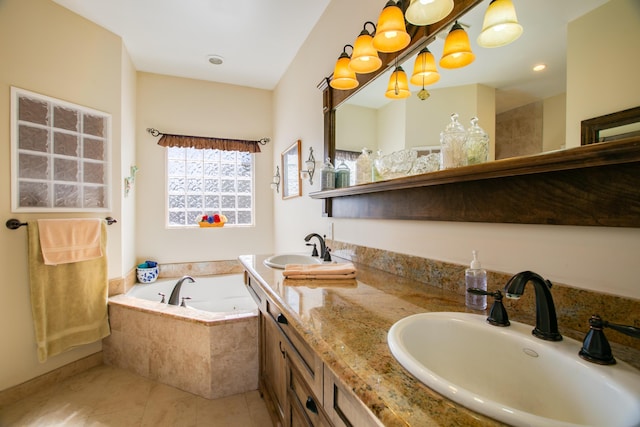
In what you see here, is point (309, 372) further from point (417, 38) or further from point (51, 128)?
point (51, 128)

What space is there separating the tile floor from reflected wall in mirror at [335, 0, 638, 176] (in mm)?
1864

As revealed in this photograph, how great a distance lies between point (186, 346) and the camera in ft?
6.25

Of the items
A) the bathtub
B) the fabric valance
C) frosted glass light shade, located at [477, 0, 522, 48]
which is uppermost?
the fabric valance

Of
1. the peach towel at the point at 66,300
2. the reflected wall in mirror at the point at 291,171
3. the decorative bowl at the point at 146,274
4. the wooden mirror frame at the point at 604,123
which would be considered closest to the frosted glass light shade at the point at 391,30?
the wooden mirror frame at the point at 604,123

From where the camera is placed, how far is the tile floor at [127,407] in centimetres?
163

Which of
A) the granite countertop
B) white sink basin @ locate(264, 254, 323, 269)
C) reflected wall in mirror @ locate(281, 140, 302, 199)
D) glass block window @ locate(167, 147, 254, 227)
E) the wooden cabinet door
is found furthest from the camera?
glass block window @ locate(167, 147, 254, 227)

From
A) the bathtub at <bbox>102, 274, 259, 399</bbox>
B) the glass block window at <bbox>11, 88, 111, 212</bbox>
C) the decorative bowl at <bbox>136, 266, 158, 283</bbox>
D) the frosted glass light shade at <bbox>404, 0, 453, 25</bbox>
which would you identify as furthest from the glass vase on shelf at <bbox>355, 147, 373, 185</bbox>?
the decorative bowl at <bbox>136, 266, 158, 283</bbox>

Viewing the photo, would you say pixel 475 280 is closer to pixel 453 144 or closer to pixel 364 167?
pixel 453 144

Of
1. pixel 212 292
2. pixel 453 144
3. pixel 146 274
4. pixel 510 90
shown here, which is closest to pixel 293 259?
pixel 453 144

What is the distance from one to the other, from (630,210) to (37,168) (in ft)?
9.98

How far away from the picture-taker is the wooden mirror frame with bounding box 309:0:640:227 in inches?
24.1

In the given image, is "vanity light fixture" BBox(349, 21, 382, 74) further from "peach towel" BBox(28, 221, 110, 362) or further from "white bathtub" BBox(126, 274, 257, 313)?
"white bathtub" BBox(126, 274, 257, 313)

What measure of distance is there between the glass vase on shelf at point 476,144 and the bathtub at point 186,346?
Result: 1.61 meters

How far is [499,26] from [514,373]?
0.97 meters
